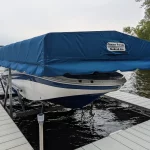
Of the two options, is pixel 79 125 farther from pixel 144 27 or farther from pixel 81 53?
pixel 144 27

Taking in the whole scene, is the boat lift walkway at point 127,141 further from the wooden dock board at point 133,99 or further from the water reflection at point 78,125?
the wooden dock board at point 133,99

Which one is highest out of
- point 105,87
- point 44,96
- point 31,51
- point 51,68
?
point 31,51

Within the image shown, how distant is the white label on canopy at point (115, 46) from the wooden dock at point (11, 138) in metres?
3.10

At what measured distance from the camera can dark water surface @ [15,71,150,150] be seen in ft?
18.9

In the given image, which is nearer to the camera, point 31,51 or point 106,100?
point 31,51

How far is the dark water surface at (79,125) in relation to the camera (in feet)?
18.9

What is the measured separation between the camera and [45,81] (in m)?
5.73

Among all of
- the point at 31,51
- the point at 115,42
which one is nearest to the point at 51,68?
the point at 31,51

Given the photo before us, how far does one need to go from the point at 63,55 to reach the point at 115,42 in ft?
5.08

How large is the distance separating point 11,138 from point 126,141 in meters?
2.87

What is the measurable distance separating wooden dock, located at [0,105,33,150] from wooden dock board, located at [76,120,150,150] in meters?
1.37

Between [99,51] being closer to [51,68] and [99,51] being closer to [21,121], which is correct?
[51,68]

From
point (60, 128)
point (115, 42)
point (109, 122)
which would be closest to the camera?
point (115, 42)

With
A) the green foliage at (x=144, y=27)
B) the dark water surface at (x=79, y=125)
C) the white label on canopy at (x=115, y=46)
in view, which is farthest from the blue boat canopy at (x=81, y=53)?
the green foliage at (x=144, y=27)
